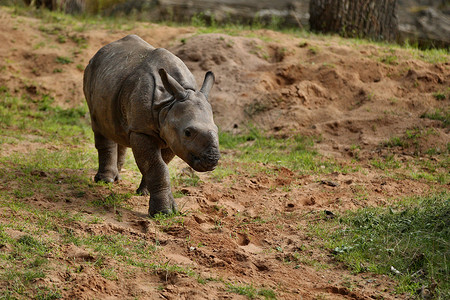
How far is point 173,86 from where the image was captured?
256 inches

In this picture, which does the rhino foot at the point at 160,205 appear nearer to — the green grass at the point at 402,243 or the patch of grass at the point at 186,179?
the patch of grass at the point at 186,179

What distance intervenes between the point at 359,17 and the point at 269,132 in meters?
4.51

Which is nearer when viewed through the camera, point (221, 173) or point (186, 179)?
point (186, 179)

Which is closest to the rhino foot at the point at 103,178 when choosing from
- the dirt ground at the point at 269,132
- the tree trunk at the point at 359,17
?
the dirt ground at the point at 269,132

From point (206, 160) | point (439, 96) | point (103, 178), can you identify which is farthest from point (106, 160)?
point (439, 96)

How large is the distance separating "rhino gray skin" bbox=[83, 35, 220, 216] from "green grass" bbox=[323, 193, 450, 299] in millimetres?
1685

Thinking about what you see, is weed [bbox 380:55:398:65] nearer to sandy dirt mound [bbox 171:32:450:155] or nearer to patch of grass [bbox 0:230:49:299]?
sandy dirt mound [bbox 171:32:450:155]

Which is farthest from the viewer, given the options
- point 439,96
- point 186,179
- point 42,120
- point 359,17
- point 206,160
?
point 359,17

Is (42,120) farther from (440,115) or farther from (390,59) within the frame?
(440,115)

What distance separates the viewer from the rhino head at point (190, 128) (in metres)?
6.17

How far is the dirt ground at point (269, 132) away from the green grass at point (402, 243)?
0.65 feet

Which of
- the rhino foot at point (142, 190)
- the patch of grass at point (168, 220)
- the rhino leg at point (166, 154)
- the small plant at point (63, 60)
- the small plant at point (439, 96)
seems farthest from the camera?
the small plant at point (63, 60)

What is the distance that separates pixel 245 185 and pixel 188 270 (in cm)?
286

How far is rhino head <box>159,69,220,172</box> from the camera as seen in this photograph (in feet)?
20.2
